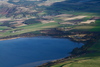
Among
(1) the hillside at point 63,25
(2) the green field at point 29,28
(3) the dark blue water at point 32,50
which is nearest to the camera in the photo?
(1) the hillside at point 63,25

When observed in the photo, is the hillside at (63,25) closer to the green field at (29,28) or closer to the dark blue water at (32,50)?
the green field at (29,28)

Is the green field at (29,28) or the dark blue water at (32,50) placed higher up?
the green field at (29,28)

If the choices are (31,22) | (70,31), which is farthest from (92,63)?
(31,22)

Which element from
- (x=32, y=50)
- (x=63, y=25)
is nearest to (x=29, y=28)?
(x=63, y=25)

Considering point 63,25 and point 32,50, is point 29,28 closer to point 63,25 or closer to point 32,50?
point 63,25

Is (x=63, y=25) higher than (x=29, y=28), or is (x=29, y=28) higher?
(x=29, y=28)

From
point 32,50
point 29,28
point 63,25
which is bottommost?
point 32,50

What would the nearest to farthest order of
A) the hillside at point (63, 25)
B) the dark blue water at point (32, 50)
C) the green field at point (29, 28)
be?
the hillside at point (63, 25)
the dark blue water at point (32, 50)
the green field at point (29, 28)

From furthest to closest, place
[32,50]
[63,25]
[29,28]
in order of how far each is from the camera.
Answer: [29,28], [63,25], [32,50]

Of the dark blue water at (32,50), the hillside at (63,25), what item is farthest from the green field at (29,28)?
the dark blue water at (32,50)

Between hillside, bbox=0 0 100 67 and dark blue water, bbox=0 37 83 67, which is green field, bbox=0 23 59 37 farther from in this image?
dark blue water, bbox=0 37 83 67

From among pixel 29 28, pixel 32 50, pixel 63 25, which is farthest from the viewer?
pixel 29 28
